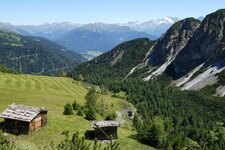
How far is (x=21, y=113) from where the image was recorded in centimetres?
6581

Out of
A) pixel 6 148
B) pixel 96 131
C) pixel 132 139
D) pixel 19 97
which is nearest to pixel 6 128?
pixel 96 131

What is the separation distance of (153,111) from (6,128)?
123 m

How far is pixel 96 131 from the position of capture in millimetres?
71375

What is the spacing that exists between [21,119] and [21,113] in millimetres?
1754

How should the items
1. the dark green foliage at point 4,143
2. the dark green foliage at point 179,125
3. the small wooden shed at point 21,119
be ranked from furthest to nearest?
the dark green foliage at point 179,125
the small wooden shed at point 21,119
the dark green foliage at point 4,143

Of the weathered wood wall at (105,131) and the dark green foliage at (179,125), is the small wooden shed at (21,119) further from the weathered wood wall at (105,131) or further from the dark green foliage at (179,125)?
the dark green foliage at (179,125)

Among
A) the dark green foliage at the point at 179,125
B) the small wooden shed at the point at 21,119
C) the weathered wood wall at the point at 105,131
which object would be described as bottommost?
the dark green foliage at the point at 179,125

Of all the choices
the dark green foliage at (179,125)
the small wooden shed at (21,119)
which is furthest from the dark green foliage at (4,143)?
the dark green foliage at (179,125)

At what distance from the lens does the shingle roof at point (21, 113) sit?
64.3 m

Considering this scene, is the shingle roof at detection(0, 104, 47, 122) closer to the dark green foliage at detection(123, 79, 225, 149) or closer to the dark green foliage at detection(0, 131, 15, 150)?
the dark green foliage at detection(123, 79, 225, 149)

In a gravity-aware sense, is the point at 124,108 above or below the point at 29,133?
below

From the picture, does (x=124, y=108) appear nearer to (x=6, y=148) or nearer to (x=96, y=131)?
(x=96, y=131)

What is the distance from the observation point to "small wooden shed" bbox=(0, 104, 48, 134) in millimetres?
63969

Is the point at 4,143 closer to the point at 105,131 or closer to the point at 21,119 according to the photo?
the point at 21,119
